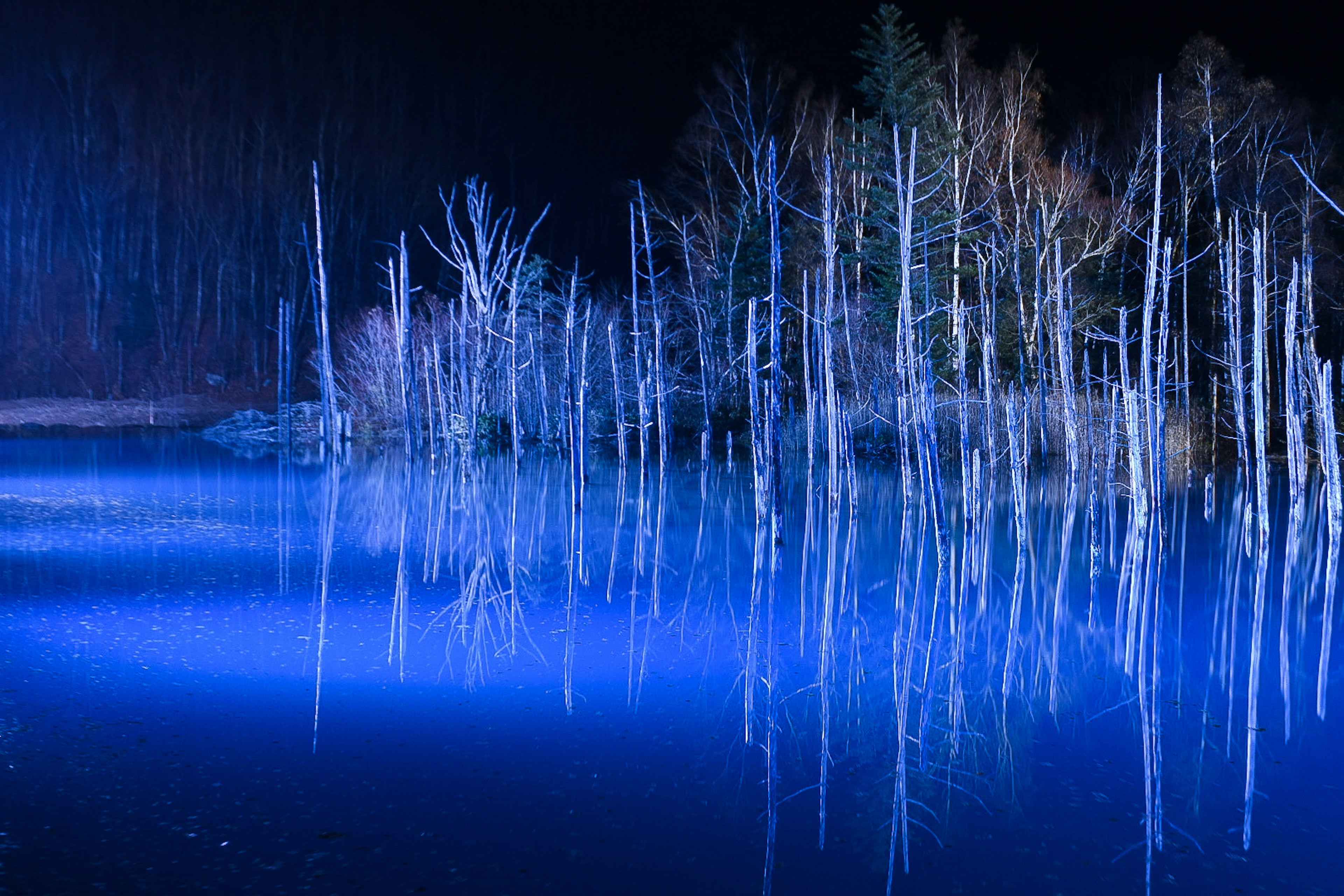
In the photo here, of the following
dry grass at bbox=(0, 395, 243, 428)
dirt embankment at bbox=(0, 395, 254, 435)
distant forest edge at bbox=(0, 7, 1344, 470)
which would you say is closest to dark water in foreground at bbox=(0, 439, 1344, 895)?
distant forest edge at bbox=(0, 7, 1344, 470)

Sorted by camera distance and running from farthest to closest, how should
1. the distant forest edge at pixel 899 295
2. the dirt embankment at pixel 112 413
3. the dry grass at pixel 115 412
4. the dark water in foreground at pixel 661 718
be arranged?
the dry grass at pixel 115 412, the dirt embankment at pixel 112 413, the distant forest edge at pixel 899 295, the dark water in foreground at pixel 661 718

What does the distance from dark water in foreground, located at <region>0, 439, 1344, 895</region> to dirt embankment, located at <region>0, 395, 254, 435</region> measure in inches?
1071

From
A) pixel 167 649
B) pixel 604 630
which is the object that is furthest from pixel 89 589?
pixel 604 630

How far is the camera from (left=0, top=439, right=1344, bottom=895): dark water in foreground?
3234mm

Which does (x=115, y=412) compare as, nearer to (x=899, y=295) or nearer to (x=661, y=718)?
(x=899, y=295)

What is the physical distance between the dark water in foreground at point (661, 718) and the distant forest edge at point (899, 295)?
8.50ft

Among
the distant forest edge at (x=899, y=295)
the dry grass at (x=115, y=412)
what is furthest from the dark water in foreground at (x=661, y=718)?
the dry grass at (x=115, y=412)

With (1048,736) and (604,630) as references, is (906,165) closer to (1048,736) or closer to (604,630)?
(604,630)

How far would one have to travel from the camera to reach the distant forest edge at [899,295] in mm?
12711

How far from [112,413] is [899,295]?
2774 cm

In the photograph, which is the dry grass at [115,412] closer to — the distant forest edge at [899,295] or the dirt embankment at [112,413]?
the dirt embankment at [112,413]

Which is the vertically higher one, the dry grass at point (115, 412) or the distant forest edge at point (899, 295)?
the distant forest edge at point (899, 295)

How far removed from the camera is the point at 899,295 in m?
20.6

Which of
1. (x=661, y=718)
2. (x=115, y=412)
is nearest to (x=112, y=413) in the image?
(x=115, y=412)
